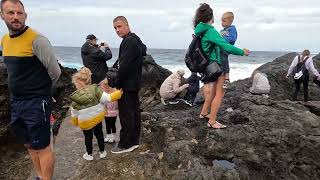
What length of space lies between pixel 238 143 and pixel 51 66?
2.99 meters

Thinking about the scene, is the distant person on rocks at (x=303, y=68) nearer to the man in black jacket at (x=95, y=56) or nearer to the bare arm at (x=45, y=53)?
the man in black jacket at (x=95, y=56)

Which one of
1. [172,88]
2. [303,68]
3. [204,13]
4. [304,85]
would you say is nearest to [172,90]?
[172,88]

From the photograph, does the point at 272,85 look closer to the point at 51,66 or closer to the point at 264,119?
the point at 264,119

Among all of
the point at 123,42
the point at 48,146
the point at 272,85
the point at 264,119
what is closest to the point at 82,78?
the point at 123,42

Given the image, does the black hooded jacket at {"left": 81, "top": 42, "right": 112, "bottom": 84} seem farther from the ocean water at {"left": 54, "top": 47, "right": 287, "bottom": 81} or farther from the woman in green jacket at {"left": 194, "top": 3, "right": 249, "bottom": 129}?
the ocean water at {"left": 54, "top": 47, "right": 287, "bottom": 81}

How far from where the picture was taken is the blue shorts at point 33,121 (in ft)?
13.3

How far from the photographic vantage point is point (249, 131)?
5.84 meters

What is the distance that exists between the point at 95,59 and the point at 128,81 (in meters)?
2.66

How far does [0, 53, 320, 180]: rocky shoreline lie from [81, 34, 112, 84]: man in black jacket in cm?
133

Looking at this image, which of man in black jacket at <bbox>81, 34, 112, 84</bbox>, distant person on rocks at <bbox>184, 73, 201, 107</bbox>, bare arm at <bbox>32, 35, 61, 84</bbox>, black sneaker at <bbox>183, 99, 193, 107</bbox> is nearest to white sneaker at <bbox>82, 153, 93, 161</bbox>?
bare arm at <bbox>32, 35, 61, 84</bbox>

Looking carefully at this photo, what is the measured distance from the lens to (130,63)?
5.09 metres

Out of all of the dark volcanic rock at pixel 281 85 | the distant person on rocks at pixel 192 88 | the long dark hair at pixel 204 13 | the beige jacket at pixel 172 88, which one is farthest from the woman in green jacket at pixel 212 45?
the dark volcanic rock at pixel 281 85

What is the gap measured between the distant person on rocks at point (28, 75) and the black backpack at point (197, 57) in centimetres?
238

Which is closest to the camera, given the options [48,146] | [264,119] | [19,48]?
[19,48]
